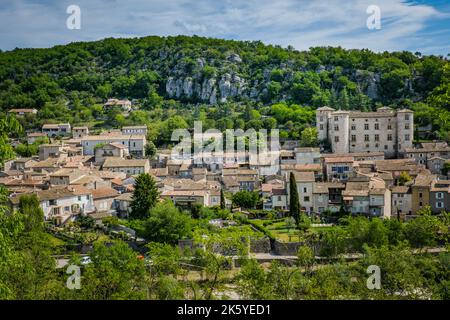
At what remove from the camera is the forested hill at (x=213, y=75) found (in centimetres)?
6606

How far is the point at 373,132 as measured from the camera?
46.0m

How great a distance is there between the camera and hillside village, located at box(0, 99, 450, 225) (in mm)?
30500

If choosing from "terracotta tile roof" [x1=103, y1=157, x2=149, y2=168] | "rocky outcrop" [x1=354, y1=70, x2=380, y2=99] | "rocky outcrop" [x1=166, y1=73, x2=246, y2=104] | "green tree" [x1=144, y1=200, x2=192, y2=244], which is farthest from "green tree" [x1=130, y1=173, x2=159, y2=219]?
"rocky outcrop" [x1=166, y1=73, x2=246, y2=104]

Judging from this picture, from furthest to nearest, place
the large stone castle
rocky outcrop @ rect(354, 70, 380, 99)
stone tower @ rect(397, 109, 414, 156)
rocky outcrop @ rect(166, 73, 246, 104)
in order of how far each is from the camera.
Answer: rocky outcrop @ rect(166, 73, 246, 104), rocky outcrop @ rect(354, 70, 380, 99), the large stone castle, stone tower @ rect(397, 109, 414, 156)

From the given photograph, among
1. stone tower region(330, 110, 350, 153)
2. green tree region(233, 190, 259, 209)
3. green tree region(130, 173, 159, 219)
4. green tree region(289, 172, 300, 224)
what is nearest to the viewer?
green tree region(289, 172, 300, 224)

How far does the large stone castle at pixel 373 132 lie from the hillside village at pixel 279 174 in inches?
3.4

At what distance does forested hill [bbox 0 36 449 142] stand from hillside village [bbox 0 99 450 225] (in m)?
12.4

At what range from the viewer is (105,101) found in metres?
75.0

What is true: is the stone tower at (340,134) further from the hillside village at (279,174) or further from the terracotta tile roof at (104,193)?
the terracotta tile roof at (104,193)

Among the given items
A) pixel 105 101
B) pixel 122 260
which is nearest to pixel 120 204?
pixel 122 260

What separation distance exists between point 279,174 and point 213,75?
4062 centimetres

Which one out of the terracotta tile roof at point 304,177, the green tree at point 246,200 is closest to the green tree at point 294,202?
the terracotta tile roof at point 304,177

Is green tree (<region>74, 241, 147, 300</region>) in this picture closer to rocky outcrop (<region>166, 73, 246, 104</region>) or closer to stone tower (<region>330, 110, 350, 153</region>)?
stone tower (<region>330, 110, 350, 153</region>)
